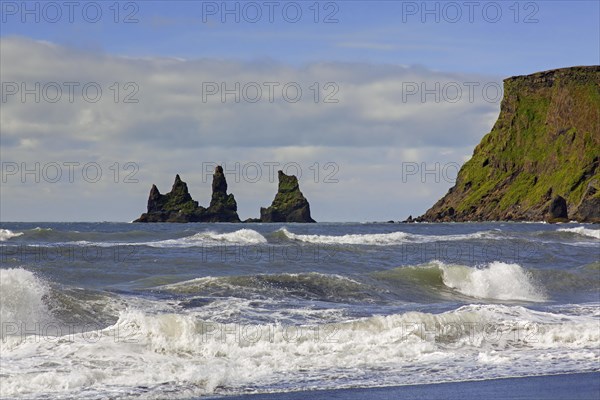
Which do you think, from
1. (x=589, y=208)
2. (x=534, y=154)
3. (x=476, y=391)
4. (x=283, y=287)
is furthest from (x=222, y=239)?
(x=534, y=154)

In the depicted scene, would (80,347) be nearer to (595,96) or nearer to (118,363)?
(118,363)

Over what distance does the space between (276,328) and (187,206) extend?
447 feet

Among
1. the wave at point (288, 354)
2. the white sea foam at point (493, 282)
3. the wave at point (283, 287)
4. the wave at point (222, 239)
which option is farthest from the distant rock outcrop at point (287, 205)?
the wave at point (288, 354)

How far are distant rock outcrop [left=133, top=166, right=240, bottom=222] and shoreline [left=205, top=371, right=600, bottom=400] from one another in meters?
133

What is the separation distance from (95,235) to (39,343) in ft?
122

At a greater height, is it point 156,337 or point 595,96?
point 595,96

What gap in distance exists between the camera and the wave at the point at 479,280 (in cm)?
2488

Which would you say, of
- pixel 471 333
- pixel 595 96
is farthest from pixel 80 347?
pixel 595 96

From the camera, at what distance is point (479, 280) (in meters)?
25.5

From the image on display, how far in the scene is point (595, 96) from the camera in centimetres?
14988

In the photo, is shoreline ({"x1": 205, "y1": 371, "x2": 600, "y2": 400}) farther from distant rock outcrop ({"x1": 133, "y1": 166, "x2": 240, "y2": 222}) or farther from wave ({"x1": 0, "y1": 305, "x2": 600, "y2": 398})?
distant rock outcrop ({"x1": 133, "y1": 166, "x2": 240, "y2": 222})

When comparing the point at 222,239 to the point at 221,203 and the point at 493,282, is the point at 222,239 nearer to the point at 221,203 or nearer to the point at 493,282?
the point at 493,282

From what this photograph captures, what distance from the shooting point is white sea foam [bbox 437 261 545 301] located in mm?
24766

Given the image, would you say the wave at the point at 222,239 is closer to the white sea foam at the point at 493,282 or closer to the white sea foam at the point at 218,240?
the white sea foam at the point at 218,240
